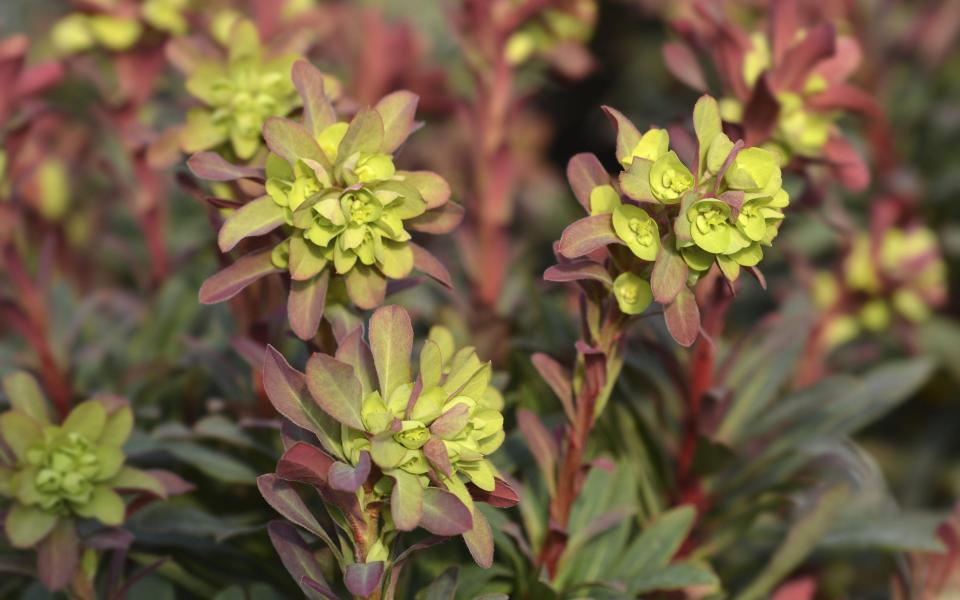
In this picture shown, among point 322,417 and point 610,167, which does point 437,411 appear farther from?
point 610,167

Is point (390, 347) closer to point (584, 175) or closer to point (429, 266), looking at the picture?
point (429, 266)

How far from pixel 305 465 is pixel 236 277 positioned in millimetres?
199

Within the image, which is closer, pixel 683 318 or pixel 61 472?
pixel 683 318

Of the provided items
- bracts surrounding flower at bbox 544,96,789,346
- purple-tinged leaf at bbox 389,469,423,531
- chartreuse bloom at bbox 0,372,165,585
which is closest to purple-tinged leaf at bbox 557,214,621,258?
bracts surrounding flower at bbox 544,96,789,346

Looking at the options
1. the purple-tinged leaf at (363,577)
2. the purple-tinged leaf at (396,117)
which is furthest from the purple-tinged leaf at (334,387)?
the purple-tinged leaf at (396,117)

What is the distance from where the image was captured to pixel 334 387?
81cm

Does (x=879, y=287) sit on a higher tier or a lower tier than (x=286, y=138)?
lower

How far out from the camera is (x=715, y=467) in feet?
3.99

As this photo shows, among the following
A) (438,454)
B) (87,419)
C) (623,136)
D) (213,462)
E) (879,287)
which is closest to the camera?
(438,454)

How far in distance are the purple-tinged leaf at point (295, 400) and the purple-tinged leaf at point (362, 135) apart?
0.18 meters

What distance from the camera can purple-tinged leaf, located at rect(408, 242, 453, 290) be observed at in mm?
930

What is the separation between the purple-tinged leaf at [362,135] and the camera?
0.86 metres

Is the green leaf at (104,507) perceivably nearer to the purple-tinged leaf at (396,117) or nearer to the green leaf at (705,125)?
the purple-tinged leaf at (396,117)

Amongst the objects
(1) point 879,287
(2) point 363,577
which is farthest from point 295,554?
(1) point 879,287
